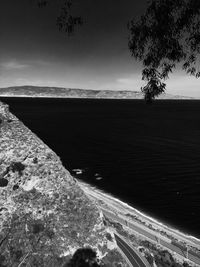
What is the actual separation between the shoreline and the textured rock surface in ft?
75.1

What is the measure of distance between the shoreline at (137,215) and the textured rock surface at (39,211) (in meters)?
22.9

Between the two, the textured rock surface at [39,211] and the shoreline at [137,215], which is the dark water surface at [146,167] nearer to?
the shoreline at [137,215]

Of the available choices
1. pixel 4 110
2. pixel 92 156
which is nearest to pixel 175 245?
pixel 4 110

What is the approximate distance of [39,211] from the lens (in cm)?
1625

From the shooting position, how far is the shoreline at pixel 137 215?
123ft

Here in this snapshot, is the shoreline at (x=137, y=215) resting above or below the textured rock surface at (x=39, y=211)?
below

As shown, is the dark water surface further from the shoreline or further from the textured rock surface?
the textured rock surface

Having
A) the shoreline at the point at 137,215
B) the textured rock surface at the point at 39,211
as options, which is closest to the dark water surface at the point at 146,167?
the shoreline at the point at 137,215

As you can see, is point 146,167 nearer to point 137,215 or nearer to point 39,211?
point 137,215

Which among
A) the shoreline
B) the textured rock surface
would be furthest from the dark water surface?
the textured rock surface

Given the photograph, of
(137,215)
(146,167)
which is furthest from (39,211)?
(146,167)

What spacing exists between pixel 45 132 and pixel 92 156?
41.7 metres

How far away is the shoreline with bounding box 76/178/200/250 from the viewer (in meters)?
37.6

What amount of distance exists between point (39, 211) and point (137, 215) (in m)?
29.6
